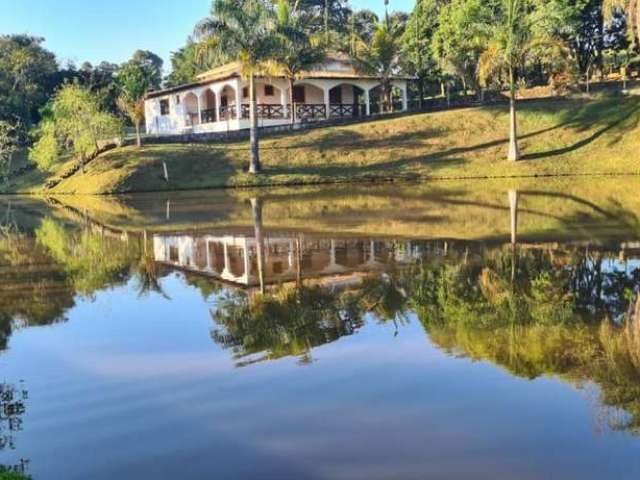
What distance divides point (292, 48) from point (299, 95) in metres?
13.8

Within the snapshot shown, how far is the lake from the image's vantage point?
6070 mm

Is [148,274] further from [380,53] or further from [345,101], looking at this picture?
[345,101]

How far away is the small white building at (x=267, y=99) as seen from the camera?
51719 millimetres

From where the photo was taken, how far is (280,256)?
1614 cm

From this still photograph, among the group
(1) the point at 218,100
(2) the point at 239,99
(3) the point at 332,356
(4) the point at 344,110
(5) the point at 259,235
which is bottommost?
(3) the point at 332,356

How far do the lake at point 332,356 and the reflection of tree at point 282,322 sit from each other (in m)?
0.05

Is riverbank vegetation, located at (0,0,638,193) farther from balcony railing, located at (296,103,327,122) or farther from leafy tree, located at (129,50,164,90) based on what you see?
leafy tree, located at (129,50,164,90)

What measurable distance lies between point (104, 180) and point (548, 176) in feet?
81.1

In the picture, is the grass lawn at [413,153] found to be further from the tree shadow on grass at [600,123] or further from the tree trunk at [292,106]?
the tree trunk at [292,106]

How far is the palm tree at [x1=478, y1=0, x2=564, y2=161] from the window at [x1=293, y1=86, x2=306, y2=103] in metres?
18.4

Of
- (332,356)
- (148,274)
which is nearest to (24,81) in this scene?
(148,274)

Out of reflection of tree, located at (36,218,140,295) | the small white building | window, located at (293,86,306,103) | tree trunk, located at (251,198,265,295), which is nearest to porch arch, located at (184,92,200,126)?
the small white building

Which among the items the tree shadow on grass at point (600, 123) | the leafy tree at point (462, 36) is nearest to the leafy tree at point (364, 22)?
the leafy tree at point (462, 36)

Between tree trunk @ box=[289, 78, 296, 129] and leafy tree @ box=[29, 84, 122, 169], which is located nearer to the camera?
leafy tree @ box=[29, 84, 122, 169]
